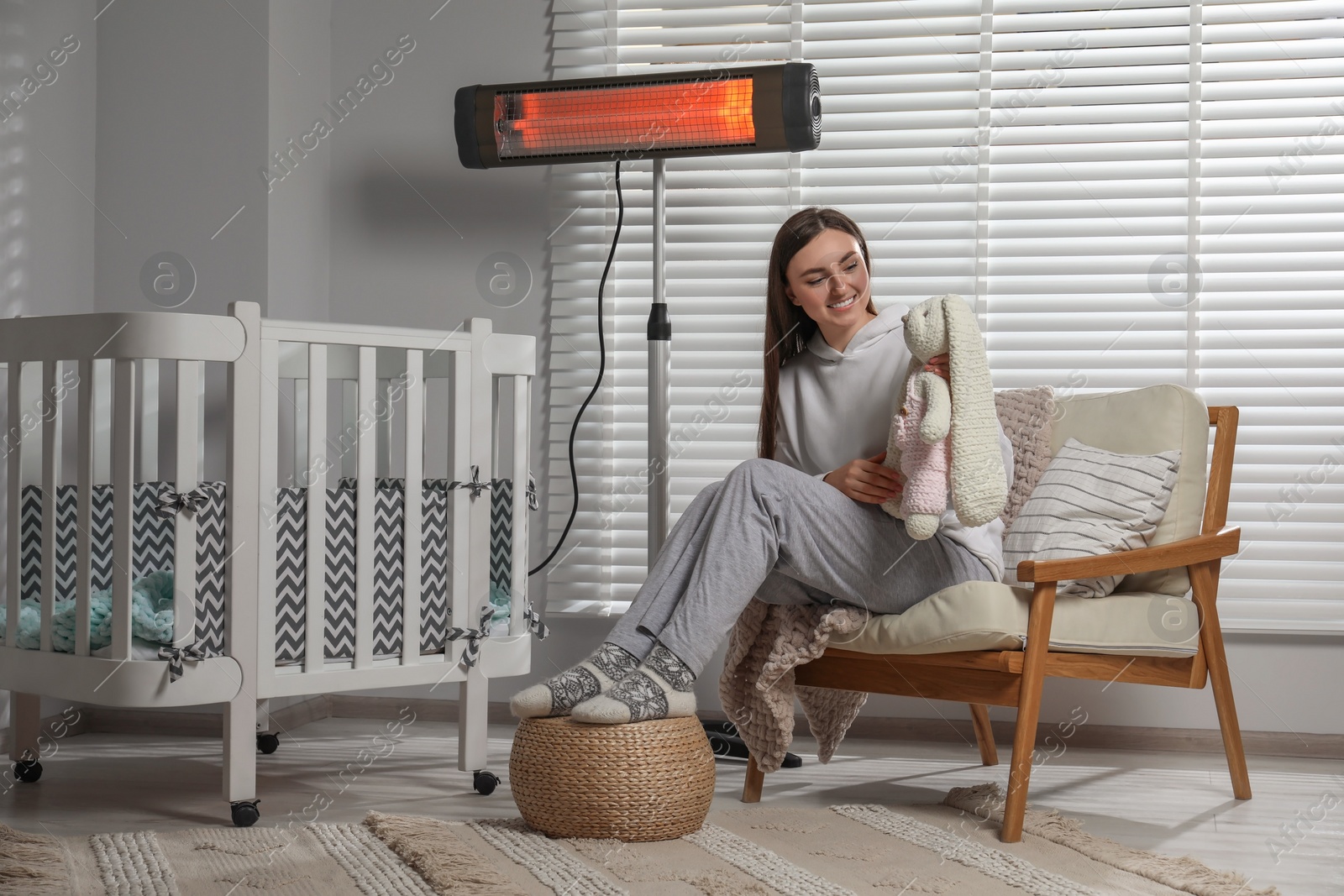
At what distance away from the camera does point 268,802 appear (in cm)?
192

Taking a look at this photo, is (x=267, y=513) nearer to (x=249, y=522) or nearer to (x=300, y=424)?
(x=249, y=522)

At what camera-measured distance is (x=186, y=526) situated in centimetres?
175

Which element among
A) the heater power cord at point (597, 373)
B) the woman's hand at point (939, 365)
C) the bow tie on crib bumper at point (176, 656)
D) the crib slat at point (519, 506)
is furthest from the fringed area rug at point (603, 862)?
the heater power cord at point (597, 373)

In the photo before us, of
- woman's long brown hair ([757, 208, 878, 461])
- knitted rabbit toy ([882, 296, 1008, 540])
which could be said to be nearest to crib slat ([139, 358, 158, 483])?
woman's long brown hair ([757, 208, 878, 461])

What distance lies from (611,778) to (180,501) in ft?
2.69

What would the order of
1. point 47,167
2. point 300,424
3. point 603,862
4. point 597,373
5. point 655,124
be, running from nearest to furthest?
1. point 603,862
2. point 655,124
3. point 47,167
4. point 300,424
5. point 597,373

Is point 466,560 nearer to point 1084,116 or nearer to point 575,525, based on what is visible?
point 575,525

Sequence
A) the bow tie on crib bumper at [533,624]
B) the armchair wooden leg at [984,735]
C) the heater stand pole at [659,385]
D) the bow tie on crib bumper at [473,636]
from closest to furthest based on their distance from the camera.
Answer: the bow tie on crib bumper at [473,636]
the bow tie on crib bumper at [533,624]
the armchair wooden leg at [984,735]
the heater stand pole at [659,385]

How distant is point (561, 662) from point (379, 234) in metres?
1.17

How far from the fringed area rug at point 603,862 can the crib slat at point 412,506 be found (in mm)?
354

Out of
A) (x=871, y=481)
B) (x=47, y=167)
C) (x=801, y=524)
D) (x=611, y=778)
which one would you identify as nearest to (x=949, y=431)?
(x=871, y=481)

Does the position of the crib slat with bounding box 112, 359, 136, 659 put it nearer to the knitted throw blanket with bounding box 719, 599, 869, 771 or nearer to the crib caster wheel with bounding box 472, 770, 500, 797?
the crib caster wheel with bounding box 472, 770, 500, 797

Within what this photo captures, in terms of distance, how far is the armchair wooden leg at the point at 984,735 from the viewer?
88.4 inches

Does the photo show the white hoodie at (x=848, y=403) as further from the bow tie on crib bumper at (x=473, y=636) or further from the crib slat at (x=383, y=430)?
the crib slat at (x=383, y=430)
